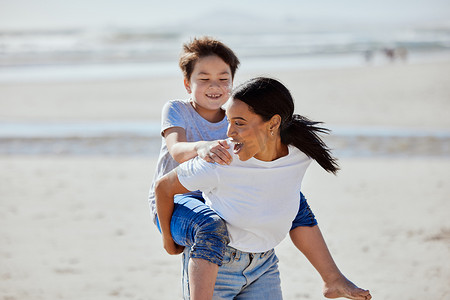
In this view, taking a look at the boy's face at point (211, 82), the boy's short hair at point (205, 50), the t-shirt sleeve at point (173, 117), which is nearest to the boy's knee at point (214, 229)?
the t-shirt sleeve at point (173, 117)

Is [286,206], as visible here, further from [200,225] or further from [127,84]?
[127,84]

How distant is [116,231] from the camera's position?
6332 millimetres

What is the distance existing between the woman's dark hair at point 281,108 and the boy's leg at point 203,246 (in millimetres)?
516

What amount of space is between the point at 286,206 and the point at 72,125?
39.4ft

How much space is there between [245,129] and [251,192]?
29 centimetres

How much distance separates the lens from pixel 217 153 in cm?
254

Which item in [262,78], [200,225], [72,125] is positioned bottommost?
[72,125]

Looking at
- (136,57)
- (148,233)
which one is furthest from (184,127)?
(136,57)

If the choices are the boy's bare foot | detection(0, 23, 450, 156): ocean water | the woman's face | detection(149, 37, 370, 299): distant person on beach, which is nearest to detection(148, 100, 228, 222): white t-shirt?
detection(149, 37, 370, 299): distant person on beach

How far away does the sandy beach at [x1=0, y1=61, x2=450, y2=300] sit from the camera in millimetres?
4871

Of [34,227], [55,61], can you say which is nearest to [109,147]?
[34,227]

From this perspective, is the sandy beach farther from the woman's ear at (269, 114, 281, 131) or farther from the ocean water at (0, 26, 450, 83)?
the ocean water at (0, 26, 450, 83)

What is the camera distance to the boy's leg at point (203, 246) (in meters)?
2.54

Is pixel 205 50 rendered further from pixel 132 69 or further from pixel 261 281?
pixel 132 69
